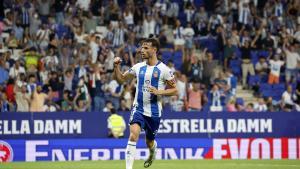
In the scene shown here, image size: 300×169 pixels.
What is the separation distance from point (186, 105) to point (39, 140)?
536cm

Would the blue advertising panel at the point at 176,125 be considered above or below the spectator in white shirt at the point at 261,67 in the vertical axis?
below

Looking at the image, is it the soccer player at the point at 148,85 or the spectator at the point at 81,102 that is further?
the spectator at the point at 81,102

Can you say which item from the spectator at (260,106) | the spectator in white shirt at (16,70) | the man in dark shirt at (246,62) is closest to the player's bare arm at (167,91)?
the spectator in white shirt at (16,70)

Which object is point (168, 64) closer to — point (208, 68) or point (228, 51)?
point (208, 68)

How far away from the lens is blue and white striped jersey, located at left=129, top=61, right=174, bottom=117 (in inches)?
580

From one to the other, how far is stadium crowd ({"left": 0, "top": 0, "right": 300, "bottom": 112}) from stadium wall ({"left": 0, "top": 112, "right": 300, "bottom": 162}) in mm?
804

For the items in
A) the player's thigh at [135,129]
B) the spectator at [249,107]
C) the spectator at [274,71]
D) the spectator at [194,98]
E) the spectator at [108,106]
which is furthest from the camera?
the spectator at [274,71]

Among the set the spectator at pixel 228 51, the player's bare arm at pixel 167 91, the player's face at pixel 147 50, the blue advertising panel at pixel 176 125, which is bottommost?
the blue advertising panel at pixel 176 125

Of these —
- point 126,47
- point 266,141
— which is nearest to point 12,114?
point 126,47

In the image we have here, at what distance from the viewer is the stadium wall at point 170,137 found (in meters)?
23.6

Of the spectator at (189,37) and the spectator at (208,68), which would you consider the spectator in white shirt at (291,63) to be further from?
the spectator at (189,37)

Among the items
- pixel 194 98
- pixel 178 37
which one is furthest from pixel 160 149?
pixel 178 37

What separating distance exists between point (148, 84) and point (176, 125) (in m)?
10.9

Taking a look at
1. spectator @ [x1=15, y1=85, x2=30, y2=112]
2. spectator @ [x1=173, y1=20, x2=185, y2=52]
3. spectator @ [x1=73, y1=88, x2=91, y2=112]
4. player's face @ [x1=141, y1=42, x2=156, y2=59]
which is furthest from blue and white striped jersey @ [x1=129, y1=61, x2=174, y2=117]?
spectator @ [x1=173, y1=20, x2=185, y2=52]
